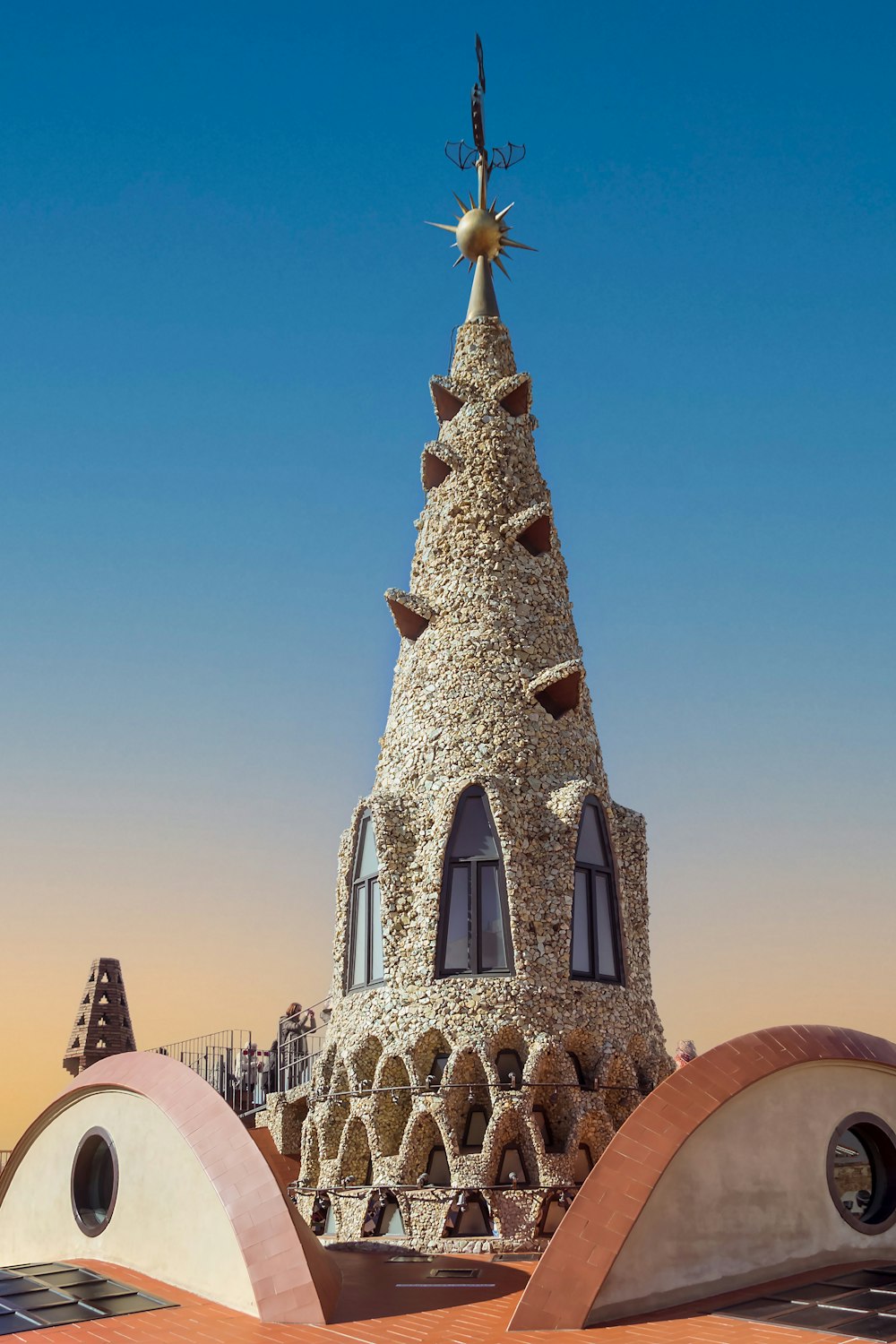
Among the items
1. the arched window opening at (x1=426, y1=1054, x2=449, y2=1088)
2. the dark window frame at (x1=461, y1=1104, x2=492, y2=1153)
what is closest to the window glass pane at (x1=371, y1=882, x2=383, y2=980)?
the arched window opening at (x1=426, y1=1054, x2=449, y2=1088)

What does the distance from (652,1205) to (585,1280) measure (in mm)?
954

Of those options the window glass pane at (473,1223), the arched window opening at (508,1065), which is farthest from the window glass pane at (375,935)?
the window glass pane at (473,1223)

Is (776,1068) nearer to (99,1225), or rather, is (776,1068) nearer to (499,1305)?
(499,1305)

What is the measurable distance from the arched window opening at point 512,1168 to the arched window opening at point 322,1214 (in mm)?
2658

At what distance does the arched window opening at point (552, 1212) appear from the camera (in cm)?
1541

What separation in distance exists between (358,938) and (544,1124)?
151 inches

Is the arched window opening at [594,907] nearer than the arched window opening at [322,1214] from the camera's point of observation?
No

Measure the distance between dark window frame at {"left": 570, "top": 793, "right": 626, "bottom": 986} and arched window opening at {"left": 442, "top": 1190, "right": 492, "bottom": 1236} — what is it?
3121mm

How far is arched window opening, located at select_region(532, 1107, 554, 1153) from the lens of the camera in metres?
16.2

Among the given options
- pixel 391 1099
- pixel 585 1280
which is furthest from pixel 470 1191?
pixel 585 1280

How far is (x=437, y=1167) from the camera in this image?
1638 cm

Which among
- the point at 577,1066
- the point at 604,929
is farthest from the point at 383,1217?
the point at 604,929

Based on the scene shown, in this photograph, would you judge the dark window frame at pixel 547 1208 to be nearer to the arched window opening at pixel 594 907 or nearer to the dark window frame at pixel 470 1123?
the dark window frame at pixel 470 1123

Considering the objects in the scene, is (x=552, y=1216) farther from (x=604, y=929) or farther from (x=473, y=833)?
(x=473, y=833)
